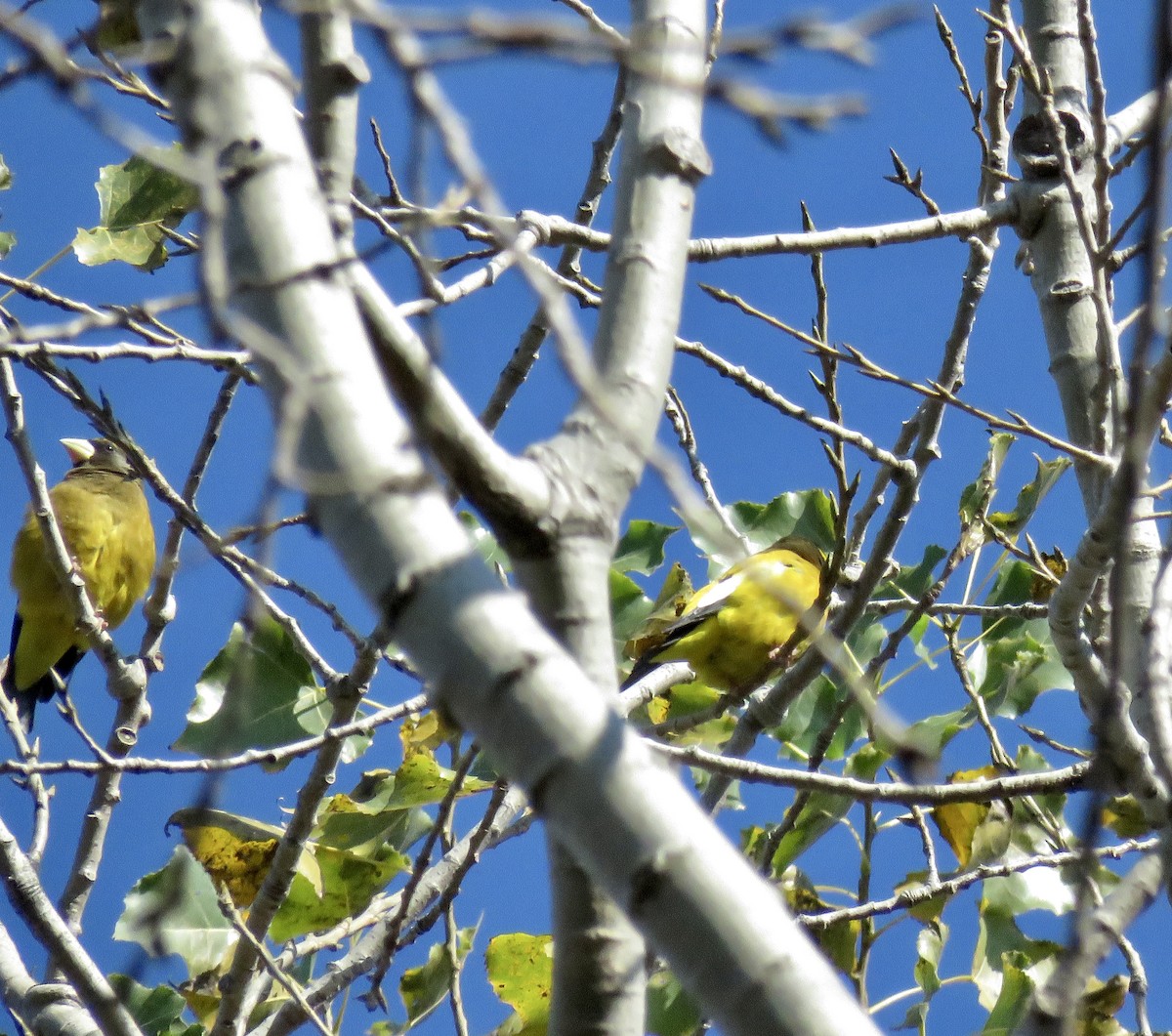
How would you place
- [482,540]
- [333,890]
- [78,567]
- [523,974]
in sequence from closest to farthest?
1. [523,974]
2. [333,890]
3. [482,540]
4. [78,567]

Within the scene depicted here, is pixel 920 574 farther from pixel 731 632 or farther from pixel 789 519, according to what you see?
pixel 731 632

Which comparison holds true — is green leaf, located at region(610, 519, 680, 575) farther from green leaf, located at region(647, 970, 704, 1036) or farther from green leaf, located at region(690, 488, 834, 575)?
green leaf, located at region(647, 970, 704, 1036)

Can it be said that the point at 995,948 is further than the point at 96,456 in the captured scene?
No

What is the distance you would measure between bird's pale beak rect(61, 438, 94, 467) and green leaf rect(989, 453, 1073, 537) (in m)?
5.89

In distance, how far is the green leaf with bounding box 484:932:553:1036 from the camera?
123 inches

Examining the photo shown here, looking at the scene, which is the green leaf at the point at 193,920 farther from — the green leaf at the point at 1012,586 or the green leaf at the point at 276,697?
the green leaf at the point at 1012,586

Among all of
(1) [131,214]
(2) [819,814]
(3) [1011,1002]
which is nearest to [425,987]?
(2) [819,814]

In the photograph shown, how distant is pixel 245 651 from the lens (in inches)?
43.8

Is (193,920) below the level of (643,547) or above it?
below

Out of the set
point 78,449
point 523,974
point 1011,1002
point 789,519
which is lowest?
point 1011,1002

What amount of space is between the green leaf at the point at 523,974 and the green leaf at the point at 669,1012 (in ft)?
0.97

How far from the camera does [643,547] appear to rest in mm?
3986

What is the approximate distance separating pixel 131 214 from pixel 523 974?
6.94 feet

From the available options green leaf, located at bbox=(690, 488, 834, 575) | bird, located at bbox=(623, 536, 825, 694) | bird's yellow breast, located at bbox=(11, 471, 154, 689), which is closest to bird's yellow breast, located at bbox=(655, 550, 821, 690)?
bird, located at bbox=(623, 536, 825, 694)
